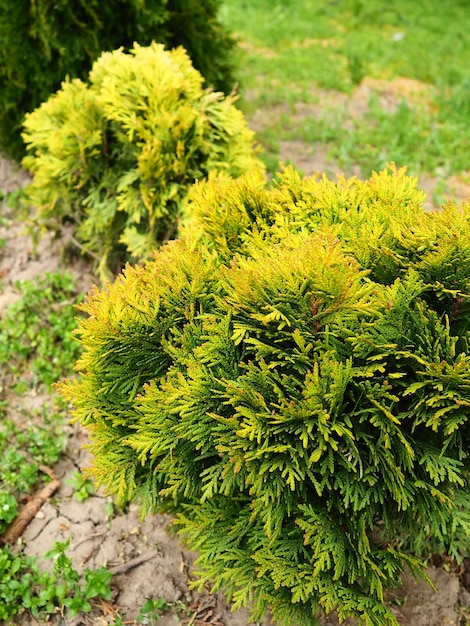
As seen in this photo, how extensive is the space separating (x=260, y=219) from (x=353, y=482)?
47.3 inches

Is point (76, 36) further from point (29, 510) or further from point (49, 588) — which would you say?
point (49, 588)

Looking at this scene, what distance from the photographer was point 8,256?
4.73 m

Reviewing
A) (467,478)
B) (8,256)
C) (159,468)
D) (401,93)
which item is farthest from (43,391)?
(401,93)

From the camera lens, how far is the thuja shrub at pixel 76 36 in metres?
4.11

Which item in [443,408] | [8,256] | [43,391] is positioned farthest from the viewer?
[8,256]

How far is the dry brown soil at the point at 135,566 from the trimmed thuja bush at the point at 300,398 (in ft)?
1.77

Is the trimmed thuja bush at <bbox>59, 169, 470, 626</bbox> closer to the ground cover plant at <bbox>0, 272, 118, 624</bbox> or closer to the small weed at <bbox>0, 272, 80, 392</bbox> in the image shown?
the ground cover plant at <bbox>0, 272, 118, 624</bbox>

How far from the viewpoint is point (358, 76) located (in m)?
6.46

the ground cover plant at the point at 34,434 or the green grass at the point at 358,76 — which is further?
the green grass at the point at 358,76

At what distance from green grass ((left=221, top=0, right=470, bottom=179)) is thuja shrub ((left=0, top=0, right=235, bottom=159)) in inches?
Answer: 35.1

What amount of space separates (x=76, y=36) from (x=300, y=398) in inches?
141

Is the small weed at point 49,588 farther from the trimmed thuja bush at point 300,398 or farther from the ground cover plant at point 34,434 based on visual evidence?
the trimmed thuja bush at point 300,398

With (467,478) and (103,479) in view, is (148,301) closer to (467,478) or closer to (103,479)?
(103,479)

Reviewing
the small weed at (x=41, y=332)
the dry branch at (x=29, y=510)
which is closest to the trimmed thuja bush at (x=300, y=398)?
the dry branch at (x=29, y=510)
